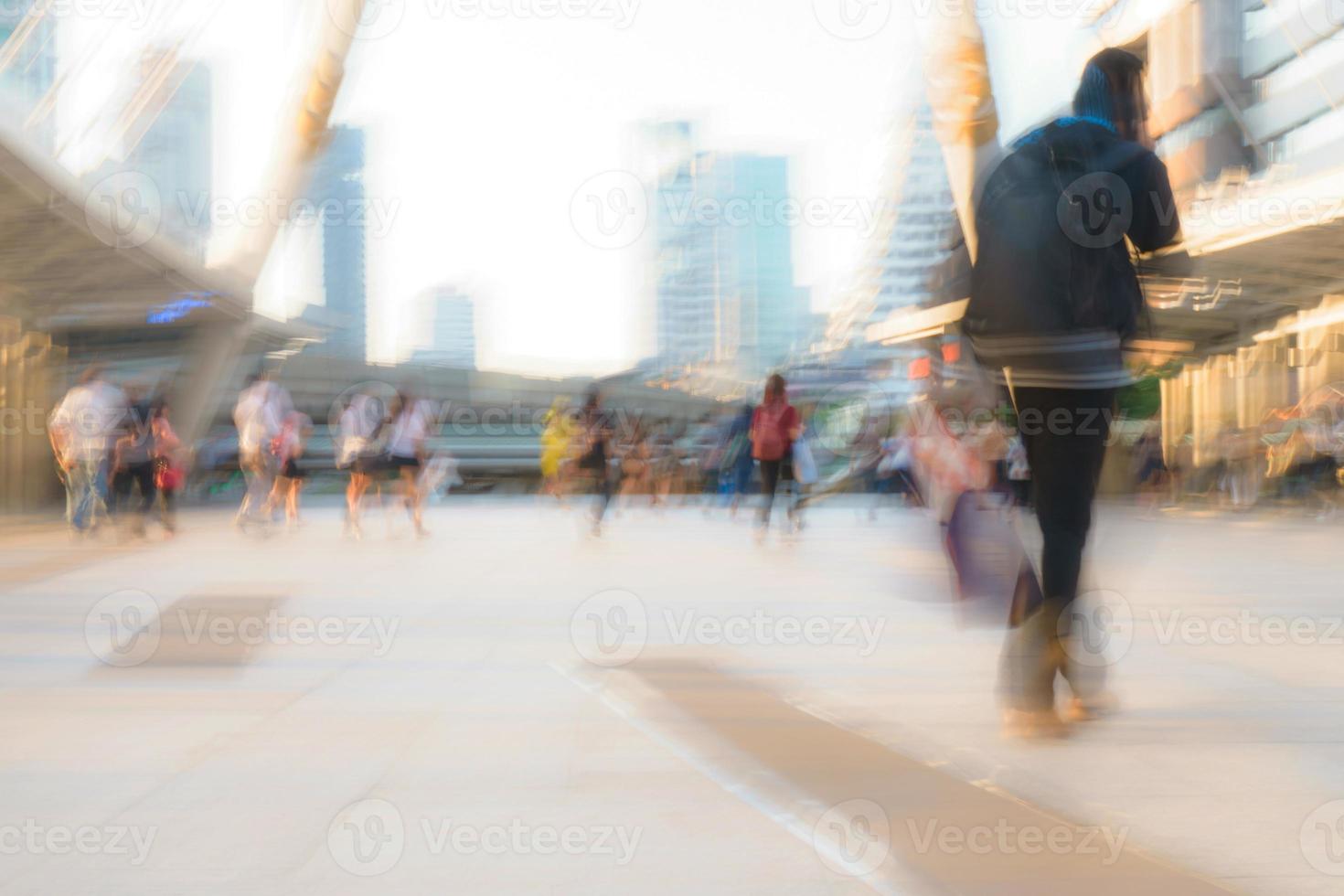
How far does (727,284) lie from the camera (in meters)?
136

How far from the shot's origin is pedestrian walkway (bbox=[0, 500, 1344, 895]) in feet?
9.32

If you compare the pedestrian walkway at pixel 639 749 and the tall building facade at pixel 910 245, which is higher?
the tall building facade at pixel 910 245

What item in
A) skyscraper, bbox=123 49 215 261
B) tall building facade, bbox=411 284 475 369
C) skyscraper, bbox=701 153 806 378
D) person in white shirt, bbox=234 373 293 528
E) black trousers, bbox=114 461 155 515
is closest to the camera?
black trousers, bbox=114 461 155 515

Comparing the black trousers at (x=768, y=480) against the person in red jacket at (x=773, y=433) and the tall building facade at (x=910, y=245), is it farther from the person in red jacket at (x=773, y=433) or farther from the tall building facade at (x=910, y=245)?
the tall building facade at (x=910, y=245)

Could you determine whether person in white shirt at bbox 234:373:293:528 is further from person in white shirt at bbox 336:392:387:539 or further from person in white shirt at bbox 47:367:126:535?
person in white shirt at bbox 47:367:126:535

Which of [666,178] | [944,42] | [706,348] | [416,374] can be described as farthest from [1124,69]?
[706,348]

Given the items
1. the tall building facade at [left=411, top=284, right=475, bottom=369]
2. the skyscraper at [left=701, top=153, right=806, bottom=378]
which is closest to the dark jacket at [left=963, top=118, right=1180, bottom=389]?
the tall building facade at [left=411, top=284, right=475, bottom=369]

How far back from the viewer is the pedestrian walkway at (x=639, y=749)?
2842 mm

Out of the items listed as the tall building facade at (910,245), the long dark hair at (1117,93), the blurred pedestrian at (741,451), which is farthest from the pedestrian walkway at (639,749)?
the blurred pedestrian at (741,451)

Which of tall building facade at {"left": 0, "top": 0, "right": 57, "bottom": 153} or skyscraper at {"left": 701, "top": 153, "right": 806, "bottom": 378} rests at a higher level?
skyscraper at {"left": 701, "top": 153, "right": 806, "bottom": 378}

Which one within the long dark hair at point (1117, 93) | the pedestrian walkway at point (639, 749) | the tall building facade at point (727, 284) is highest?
the tall building facade at point (727, 284)

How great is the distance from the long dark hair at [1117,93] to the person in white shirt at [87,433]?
1182 cm

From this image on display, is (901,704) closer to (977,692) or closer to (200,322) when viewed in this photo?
(977,692)

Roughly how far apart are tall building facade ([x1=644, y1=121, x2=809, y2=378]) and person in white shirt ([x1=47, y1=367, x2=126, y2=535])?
73.9 meters
